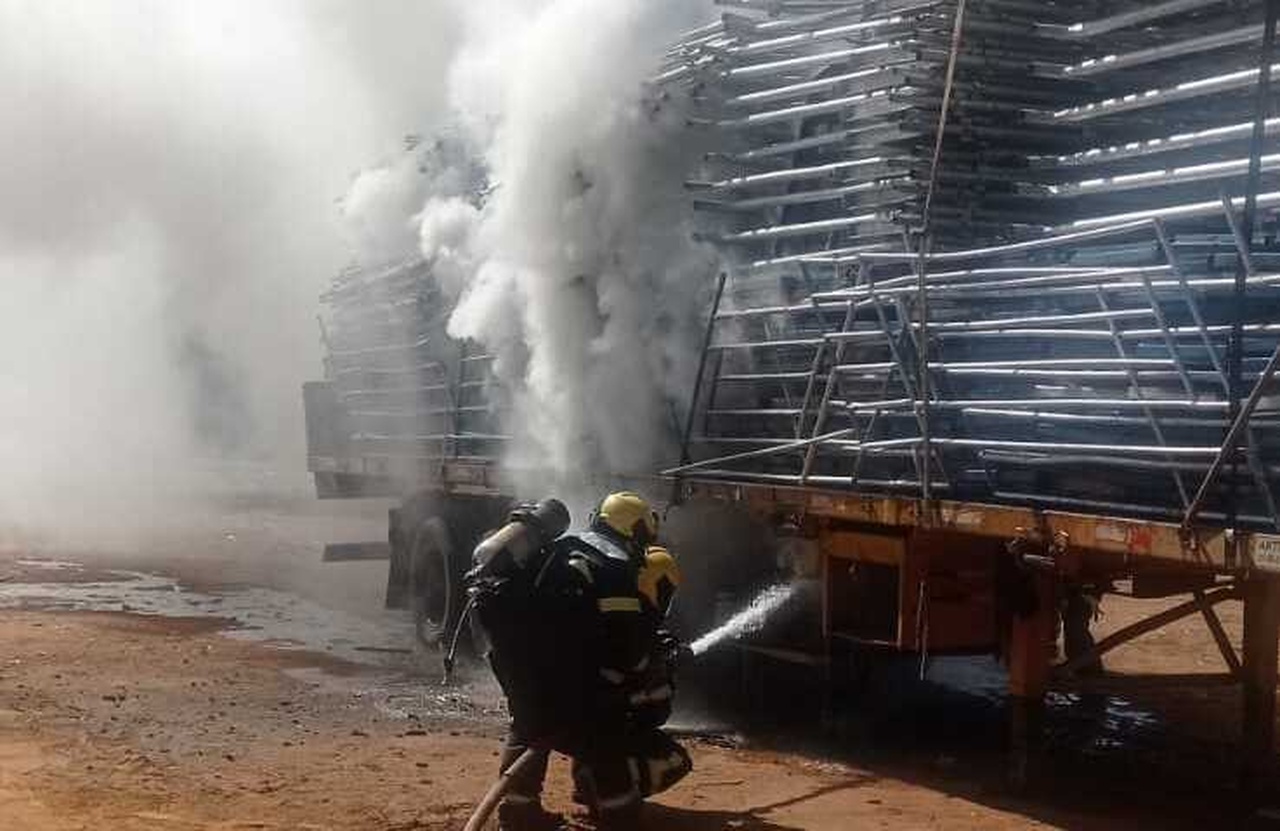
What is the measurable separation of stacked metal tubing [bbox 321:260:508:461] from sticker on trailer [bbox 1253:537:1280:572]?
6.66 metres

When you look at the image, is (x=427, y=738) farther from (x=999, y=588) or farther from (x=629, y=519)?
(x=999, y=588)

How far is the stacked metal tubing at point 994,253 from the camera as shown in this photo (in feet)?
18.1

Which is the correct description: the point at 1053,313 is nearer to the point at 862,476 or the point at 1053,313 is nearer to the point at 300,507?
the point at 862,476

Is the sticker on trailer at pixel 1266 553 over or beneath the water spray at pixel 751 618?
over

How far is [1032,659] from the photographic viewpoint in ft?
21.4

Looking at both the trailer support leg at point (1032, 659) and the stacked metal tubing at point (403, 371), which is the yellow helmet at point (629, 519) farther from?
the stacked metal tubing at point (403, 371)

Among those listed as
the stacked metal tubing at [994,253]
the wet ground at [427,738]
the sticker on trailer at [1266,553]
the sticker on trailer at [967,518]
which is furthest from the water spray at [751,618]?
the sticker on trailer at [1266,553]

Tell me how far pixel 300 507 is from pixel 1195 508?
81.5 ft

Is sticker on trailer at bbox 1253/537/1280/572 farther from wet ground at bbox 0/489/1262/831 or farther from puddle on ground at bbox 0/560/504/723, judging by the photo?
puddle on ground at bbox 0/560/504/723

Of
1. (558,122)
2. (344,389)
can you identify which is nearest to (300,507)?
(344,389)

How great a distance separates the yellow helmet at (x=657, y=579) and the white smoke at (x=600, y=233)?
110 inches

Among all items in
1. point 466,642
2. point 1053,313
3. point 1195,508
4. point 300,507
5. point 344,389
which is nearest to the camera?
point 1195,508

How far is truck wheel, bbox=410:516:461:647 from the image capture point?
11727 mm

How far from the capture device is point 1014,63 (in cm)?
684
